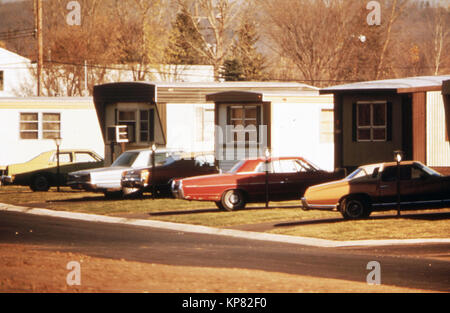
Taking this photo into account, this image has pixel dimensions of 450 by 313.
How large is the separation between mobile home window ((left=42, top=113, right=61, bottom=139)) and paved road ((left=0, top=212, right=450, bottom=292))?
52.9ft

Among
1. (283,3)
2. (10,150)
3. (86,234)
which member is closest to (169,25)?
(283,3)

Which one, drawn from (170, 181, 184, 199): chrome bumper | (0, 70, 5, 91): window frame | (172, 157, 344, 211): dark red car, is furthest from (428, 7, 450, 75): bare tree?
(170, 181, 184, 199): chrome bumper

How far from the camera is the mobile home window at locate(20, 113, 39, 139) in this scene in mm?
36094

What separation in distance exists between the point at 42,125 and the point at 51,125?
0.38m

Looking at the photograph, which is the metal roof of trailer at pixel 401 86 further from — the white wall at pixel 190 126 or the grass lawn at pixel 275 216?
the white wall at pixel 190 126

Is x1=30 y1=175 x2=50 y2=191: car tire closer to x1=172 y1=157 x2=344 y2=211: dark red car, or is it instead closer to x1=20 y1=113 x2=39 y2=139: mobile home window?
x1=20 y1=113 x2=39 y2=139: mobile home window


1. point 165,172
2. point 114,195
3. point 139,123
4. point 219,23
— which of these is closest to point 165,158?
point 165,172

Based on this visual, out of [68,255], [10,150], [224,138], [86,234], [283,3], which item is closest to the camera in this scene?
[68,255]

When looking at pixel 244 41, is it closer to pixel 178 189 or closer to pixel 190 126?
pixel 190 126

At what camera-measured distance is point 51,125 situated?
3625 centimetres

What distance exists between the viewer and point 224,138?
31.4m

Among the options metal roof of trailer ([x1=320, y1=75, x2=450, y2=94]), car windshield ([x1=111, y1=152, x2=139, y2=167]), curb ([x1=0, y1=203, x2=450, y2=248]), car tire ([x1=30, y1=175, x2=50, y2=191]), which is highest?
metal roof of trailer ([x1=320, y1=75, x2=450, y2=94])

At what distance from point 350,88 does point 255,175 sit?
600cm

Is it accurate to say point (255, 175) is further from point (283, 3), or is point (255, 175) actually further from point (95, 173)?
point (283, 3)
